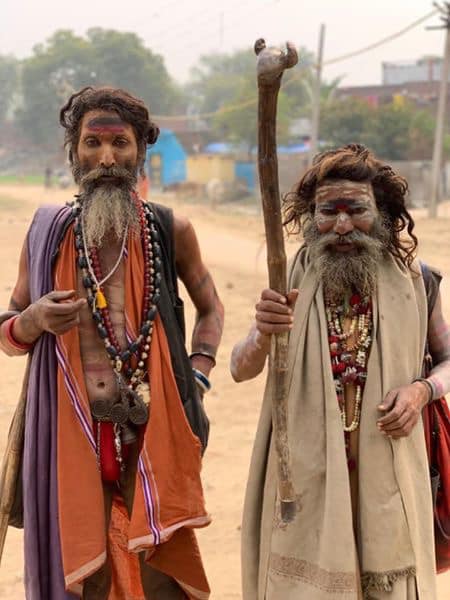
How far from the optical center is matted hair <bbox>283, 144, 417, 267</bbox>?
294 centimetres

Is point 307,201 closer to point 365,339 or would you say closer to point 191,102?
point 365,339

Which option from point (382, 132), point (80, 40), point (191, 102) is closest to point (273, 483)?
point (382, 132)

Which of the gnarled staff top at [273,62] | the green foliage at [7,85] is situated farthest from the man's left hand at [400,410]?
the green foliage at [7,85]

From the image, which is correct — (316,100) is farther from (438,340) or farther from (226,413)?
(438,340)

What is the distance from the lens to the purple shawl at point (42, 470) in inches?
118

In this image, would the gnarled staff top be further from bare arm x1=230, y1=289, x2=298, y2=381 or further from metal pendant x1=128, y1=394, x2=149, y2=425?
metal pendant x1=128, y1=394, x2=149, y2=425

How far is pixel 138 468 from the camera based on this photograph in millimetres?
3031

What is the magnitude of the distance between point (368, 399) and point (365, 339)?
20cm

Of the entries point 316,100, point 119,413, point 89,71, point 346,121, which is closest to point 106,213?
point 119,413

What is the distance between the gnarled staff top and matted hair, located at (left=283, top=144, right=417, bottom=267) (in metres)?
0.82

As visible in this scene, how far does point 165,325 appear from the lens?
A: 311cm

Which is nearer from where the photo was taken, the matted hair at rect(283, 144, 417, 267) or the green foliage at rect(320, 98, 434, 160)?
the matted hair at rect(283, 144, 417, 267)

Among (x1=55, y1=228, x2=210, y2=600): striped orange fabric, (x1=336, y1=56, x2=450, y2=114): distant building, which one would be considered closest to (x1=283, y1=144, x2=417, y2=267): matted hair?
(x1=55, y1=228, x2=210, y2=600): striped orange fabric

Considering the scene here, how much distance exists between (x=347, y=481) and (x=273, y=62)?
55.1 inches
